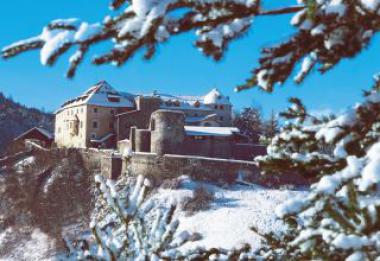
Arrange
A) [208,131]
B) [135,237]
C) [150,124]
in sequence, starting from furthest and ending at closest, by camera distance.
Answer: [208,131]
[150,124]
[135,237]

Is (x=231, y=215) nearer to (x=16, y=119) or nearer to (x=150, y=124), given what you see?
(x=150, y=124)

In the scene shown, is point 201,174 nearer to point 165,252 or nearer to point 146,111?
point 146,111

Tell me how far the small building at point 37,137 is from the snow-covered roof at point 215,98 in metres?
19.3

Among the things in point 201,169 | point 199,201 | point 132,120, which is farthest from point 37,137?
point 199,201

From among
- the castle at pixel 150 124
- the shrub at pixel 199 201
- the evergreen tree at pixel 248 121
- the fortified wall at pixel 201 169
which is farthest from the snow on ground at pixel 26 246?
the evergreen tree at pixel 248 121

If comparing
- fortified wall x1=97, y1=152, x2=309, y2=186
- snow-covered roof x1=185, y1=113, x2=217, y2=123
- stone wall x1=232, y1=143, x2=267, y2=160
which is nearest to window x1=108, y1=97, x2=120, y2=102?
snow-covered roof x1=185, y1=113, x2=217, y2=123

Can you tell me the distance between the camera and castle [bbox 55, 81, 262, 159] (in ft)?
111

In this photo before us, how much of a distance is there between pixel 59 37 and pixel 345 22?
5.58ft

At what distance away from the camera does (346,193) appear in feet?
10.5

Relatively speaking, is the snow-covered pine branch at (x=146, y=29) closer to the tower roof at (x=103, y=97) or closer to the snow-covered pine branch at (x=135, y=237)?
the snow-covered pine branch at (x=135, y=237)

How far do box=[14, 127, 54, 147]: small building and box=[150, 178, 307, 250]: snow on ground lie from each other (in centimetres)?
2676

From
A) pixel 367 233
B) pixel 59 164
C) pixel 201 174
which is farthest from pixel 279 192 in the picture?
pixel 367 233

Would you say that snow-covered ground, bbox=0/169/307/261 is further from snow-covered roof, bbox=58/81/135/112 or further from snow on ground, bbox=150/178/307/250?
snow-covered roof, bbox=58/81/135/112

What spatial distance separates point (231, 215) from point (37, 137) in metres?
33.6
